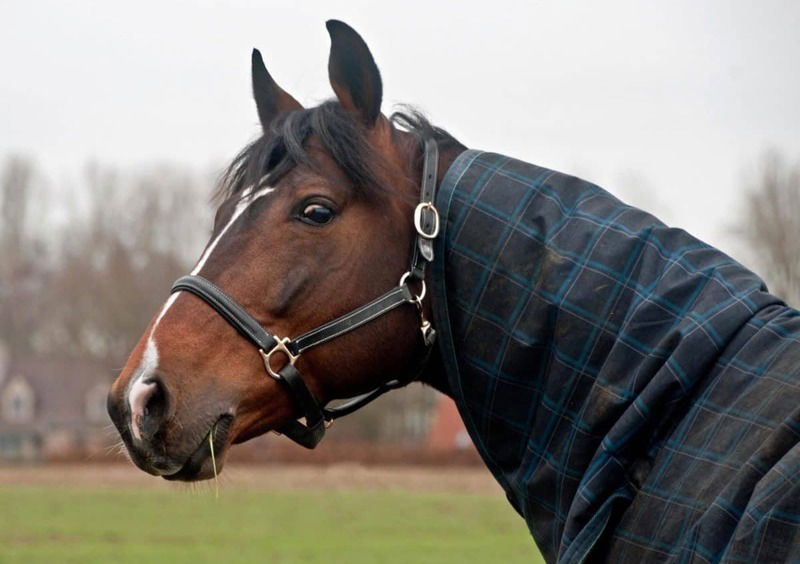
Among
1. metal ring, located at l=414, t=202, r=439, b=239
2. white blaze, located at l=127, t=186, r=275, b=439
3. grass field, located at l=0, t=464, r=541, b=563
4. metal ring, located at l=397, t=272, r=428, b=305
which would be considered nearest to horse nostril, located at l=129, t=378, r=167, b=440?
white blaze, located at l=127, t=186, r=275, b=439

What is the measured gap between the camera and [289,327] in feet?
12.7

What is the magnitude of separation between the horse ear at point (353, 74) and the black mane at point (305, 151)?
0.06 metres

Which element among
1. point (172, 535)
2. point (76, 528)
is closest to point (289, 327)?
point (172, 535)

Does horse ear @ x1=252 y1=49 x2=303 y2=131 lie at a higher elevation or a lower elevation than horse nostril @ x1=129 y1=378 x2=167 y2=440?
higher

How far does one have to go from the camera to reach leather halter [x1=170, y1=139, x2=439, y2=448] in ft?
12.4

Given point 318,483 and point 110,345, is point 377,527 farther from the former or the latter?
point 110,345

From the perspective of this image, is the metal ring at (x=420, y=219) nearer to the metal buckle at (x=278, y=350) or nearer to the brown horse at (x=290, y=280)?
the brown horse at (x=290, y=280)

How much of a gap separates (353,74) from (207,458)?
5.09 feet

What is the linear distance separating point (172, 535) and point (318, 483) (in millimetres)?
16017

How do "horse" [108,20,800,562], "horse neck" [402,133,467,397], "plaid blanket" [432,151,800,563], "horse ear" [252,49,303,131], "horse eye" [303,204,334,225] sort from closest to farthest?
"plaid blanket" [432,151,800,563] < "horse" [108,20,800,562] < "horse eye" [303,204,334,225] < "horse neck" [402,133,467,397] < "horse ear" [252,49,303,131]

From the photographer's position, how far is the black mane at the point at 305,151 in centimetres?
401

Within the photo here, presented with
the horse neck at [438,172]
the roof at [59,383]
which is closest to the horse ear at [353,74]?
the horse neck at [438,172]

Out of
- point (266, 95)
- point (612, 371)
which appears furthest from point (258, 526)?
point (612, 371)

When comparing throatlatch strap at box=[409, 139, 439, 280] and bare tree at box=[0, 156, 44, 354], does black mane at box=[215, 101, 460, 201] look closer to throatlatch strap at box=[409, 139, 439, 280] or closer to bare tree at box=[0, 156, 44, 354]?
throatlatch strap at box=[409, 139, 439, 280]
